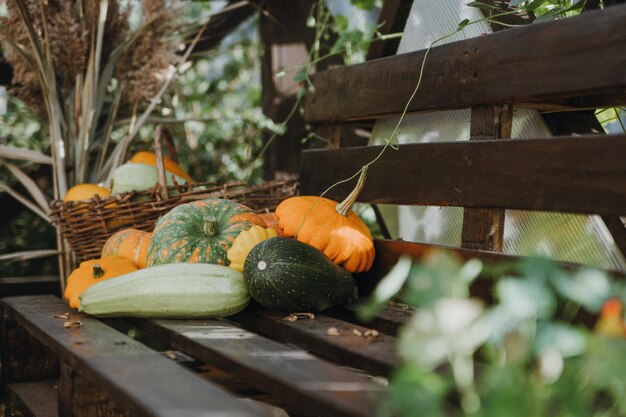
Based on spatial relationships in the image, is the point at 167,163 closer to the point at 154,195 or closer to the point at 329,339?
the point at 154,195

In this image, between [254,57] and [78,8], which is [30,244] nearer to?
[78,8]

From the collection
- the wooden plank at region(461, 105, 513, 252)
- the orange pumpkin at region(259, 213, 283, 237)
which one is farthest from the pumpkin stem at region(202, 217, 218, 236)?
the wooden plank at region(461, 105, 513, 252)

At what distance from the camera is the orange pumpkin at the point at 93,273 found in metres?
2.20

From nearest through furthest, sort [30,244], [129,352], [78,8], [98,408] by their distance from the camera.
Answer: [129,352] < [98,408] < [78,8] < [30,244]

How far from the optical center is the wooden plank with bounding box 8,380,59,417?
2.10 meters

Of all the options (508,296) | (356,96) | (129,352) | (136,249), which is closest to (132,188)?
(136,249)

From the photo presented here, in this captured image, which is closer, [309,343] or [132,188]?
[309,343]

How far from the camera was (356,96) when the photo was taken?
2.42 metres

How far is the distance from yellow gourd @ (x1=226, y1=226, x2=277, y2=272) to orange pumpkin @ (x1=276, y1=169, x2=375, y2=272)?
0.09 metres

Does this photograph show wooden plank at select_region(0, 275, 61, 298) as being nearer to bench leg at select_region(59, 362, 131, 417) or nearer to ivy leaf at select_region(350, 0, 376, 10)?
bench leg at select_region(59, 362, 131, 417)

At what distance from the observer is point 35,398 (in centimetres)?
224

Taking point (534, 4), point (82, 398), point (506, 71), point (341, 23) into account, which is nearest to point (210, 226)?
point (82, 398)

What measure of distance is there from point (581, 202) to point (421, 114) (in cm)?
87

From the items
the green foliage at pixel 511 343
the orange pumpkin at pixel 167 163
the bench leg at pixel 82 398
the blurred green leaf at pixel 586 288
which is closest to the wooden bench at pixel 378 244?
the bench leg at pixel 82 398
